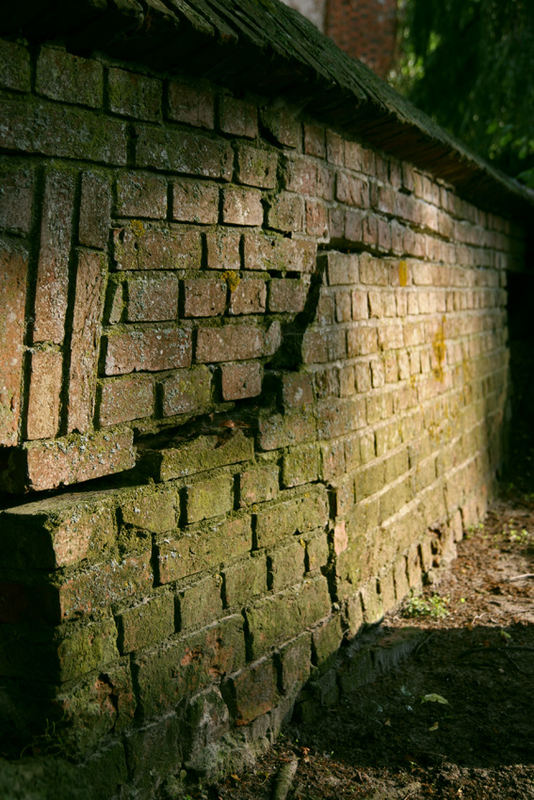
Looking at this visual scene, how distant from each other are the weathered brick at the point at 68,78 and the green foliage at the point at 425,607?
2.65 metres

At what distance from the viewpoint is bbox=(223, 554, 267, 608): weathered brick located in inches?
86.7

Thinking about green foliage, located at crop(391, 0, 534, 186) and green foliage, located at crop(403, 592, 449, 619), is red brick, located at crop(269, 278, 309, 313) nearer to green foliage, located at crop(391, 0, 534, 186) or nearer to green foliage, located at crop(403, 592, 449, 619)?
green foliage, located at crop(403, 592, 449, 619)

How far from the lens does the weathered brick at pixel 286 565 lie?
7.86 feet

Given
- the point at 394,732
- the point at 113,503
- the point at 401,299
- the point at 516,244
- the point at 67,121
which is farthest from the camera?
the point at 516,244

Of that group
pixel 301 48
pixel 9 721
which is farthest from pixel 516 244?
pixel 9 721

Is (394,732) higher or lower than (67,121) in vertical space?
lower

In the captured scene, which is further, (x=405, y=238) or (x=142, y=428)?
(x=405, y=238)

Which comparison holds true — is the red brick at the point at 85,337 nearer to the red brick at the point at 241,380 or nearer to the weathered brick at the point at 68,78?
the weathered brick at the point at 68,78

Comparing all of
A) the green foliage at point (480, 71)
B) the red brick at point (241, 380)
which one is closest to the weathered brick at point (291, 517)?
the red brick at point (241, 380)

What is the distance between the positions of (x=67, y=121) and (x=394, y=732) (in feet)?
7.11

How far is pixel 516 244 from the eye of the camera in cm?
646

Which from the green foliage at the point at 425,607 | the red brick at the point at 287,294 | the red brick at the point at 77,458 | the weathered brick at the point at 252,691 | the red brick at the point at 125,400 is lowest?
the green foliage at the point at 425,607

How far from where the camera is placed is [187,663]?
2.04 m

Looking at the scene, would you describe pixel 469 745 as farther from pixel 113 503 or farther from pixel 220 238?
pixel 220 238
